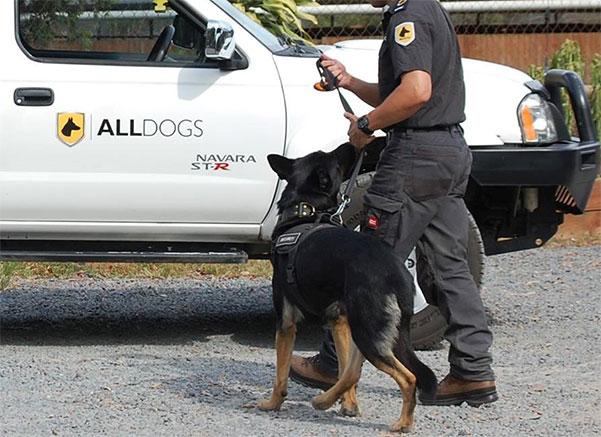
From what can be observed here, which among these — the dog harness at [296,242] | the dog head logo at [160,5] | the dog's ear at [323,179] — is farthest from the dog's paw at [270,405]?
the dog head logo at [160,5]

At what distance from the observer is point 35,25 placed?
271 inches

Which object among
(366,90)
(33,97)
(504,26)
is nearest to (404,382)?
(366,90)

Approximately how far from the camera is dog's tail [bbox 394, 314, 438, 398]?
5074mm

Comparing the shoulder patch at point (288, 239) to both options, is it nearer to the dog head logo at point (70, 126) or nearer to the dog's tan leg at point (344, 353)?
the dog's tan leg at point (344, 353)

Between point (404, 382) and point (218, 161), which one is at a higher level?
point (218, 161)

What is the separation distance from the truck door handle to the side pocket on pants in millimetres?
1982

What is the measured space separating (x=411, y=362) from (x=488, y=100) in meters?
2.11

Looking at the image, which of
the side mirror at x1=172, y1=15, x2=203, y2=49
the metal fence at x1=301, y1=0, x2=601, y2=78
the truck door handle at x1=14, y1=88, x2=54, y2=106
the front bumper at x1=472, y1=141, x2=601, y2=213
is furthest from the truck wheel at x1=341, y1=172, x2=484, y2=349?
the metal fence at x1=301, y1=0, x2=601, y2=78

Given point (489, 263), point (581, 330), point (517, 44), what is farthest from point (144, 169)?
point (517, 44)

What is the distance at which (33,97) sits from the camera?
6562mm

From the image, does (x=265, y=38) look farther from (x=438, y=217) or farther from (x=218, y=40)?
(x=438, y=217)

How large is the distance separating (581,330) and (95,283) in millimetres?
3322

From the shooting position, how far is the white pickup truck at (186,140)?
21.6 feet

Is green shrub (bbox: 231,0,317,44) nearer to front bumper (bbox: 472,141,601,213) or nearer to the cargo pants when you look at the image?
front bumper (bbox: 472,141,601,213)
